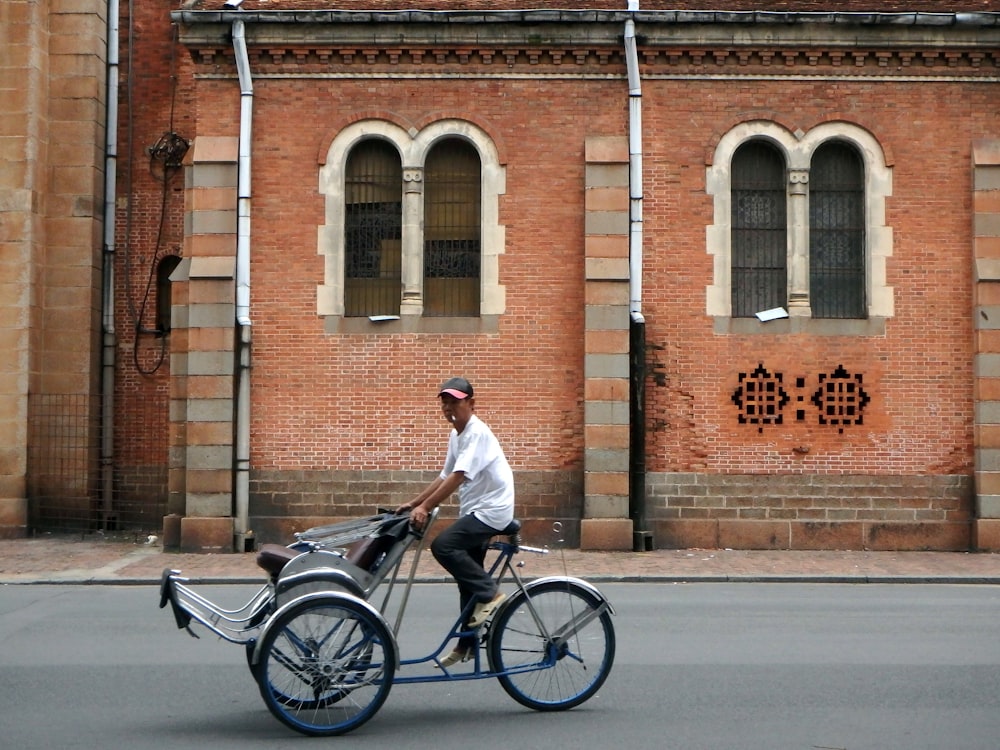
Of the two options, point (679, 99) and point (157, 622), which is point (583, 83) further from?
point (157, 622)

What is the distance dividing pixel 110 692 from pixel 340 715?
1.92m

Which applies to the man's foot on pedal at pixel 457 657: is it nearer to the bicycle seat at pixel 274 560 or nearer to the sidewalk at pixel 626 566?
the bicycle seat at pixel 274 560

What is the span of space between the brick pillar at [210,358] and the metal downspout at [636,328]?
5.46 meters

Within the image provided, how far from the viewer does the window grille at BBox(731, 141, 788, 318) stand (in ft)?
56.7

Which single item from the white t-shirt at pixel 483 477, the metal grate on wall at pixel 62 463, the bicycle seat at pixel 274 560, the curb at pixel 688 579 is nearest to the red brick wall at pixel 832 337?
the curb at pixel 688 579

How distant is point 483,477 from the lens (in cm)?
755

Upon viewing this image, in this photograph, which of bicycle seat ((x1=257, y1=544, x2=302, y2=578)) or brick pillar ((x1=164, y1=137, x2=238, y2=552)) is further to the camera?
brick pillar ((x1=164, y1=137, x2=238, y2=552))

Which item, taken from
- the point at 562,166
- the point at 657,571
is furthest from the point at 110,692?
the point at 562,166

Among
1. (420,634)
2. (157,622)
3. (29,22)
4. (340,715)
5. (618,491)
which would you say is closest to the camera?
(340,715)

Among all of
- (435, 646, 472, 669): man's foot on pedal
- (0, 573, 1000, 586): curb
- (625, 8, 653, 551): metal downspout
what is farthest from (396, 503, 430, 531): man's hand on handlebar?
(625, 8, 653, 551): metal downspout

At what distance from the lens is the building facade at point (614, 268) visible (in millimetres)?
16812

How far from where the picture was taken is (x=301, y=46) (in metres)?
17.1

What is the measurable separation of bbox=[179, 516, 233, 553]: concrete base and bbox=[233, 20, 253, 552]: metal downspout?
258mm

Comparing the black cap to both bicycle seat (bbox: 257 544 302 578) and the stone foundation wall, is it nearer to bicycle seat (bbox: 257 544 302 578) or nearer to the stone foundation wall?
bicycle seat (bbox: 257 544 302 578)
